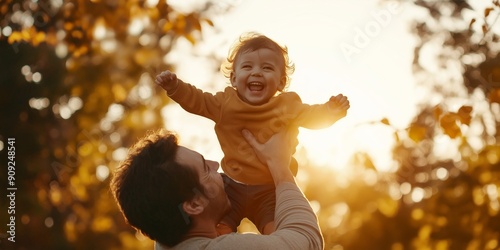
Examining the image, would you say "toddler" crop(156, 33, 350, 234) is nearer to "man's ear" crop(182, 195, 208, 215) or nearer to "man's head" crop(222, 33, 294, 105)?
"man's head" crop(222, 33, 294, 105)

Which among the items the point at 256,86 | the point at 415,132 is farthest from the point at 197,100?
the point at 415,132

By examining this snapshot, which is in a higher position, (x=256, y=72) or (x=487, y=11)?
(x=487, y=11)

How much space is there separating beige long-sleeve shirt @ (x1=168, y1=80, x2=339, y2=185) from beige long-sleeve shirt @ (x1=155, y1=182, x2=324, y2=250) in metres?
0.46

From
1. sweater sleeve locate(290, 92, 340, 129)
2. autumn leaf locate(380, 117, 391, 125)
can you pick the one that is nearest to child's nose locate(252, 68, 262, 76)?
sweater sleeve locate(290, 92, 340, 129)

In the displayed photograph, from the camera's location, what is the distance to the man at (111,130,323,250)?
15.2 feet

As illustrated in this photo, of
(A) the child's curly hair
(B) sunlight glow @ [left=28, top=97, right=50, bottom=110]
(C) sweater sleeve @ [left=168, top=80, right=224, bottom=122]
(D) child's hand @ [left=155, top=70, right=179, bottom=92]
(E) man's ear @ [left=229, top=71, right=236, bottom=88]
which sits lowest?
(C) sweater sleeve @ [left=168, top=80, right=224, bottom=122]

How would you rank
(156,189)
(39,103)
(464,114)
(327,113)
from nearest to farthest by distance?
(156,189) < (327,113) < (464,114) < (39,103)

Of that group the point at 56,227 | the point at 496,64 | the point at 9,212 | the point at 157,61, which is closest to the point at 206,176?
the point at 496,64

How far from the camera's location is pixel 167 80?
5.21 m

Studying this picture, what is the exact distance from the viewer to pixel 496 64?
13.9 metres

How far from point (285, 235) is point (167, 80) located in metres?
1.18

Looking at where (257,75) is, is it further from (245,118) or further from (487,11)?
(487,11)

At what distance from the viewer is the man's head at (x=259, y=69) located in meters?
5.28

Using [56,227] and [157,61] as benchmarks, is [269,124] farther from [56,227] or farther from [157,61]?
[157,61]
